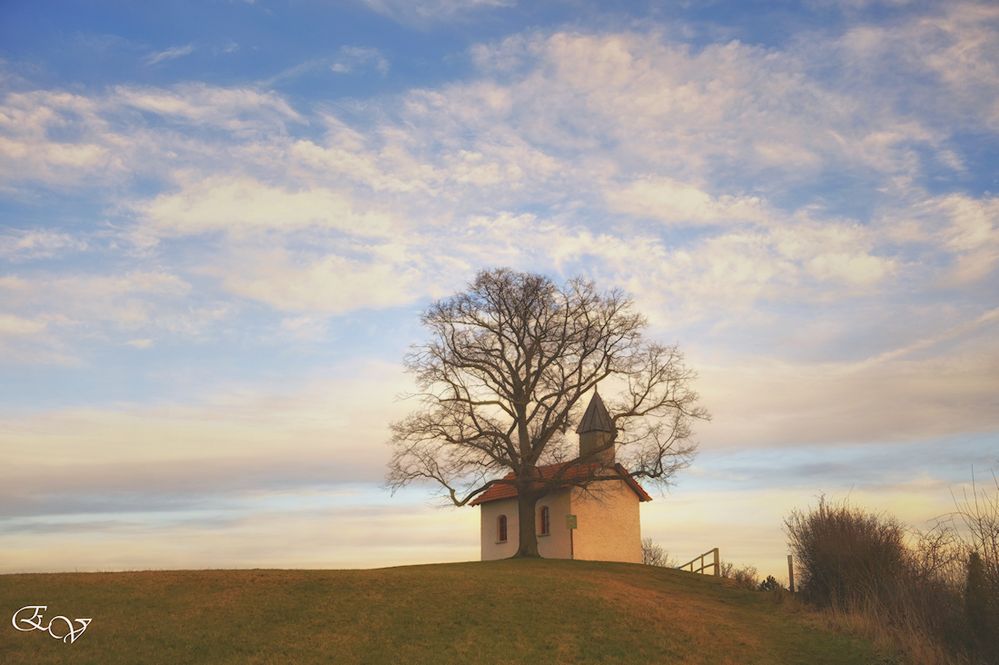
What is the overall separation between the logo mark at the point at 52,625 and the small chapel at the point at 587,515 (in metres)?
25.9

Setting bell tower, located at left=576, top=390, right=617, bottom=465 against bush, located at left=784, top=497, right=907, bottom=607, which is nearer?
bush, located at left=784, top=497, right=907, bottom=607

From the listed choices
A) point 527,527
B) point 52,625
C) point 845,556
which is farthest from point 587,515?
point 52,625

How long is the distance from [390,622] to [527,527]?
20053 mm

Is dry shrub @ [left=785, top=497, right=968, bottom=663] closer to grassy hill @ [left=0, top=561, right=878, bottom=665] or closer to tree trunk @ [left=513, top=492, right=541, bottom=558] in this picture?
grassy hill @ [left=0, top=561, right=878, bottom=665]

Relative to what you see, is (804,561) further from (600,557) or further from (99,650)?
(99,650)

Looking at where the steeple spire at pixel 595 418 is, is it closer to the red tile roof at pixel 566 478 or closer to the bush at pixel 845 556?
the red tile roof at pixel 566 478

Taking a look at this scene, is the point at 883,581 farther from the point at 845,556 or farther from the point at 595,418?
the point at 595,418

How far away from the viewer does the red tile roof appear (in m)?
44.8

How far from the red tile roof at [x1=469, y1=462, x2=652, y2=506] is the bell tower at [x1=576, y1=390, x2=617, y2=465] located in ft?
3.11

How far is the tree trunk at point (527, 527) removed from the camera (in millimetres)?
43500

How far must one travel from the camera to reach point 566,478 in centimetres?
4419

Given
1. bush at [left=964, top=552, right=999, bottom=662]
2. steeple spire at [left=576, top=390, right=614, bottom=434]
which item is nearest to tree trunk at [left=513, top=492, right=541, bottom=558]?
steeple spire at [left=576, top=390, right=614, bottom=434]

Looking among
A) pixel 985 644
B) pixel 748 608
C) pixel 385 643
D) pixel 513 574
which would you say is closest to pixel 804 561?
pixel 748 608

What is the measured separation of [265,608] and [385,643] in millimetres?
4551
